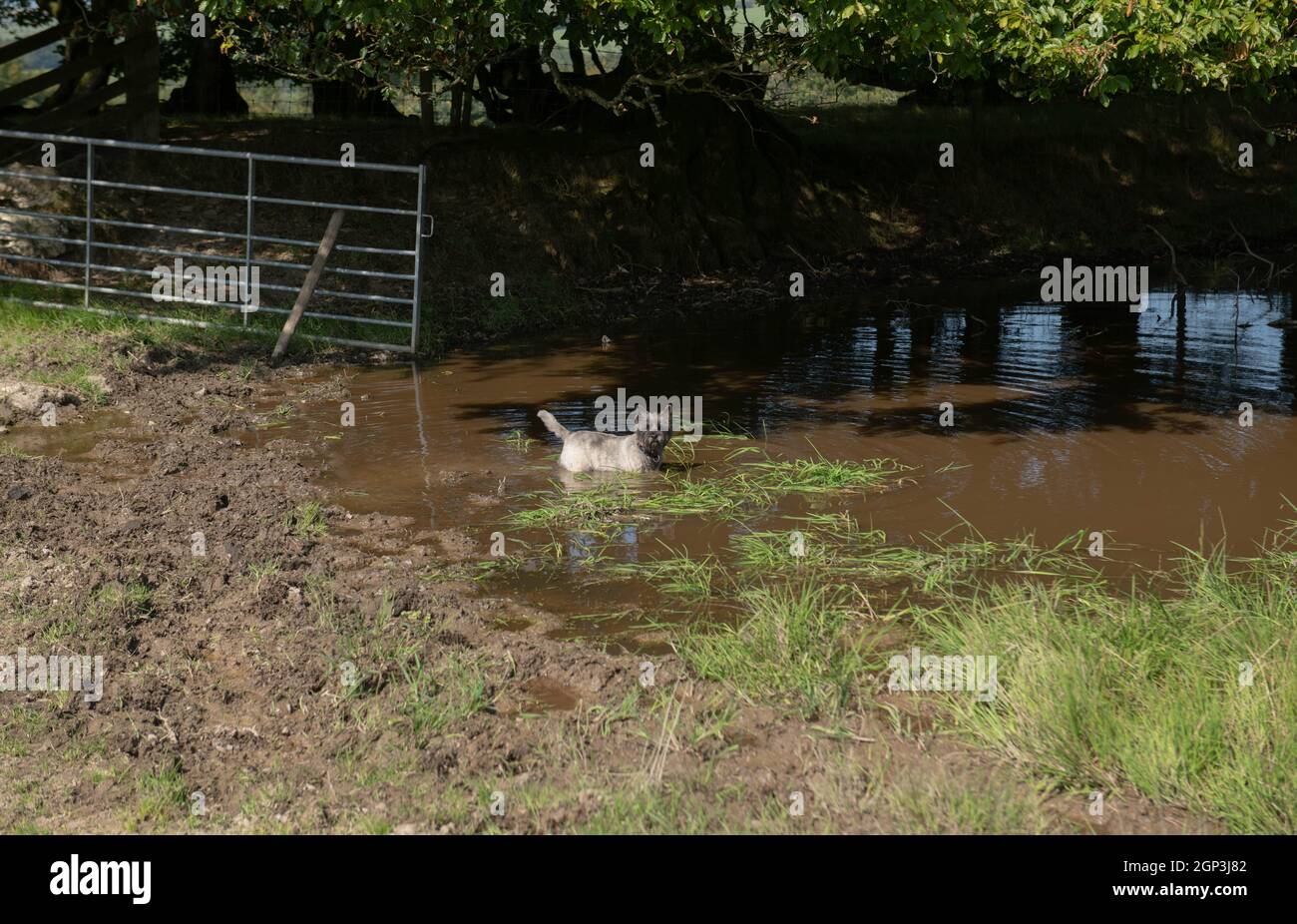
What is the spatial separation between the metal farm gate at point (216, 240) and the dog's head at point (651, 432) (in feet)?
12.5

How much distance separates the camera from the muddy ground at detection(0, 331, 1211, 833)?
4500 mm

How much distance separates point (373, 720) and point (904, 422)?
6.01 metres

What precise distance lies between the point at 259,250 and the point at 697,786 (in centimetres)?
1203

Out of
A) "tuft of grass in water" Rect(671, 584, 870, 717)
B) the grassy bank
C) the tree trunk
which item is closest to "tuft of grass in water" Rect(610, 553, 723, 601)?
the grassy bank

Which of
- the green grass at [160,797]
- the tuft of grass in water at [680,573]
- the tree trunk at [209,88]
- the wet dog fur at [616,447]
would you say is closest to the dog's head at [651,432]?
the wet dog fur at [616,447]

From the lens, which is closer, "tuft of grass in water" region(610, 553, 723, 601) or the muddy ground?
the muddy ground

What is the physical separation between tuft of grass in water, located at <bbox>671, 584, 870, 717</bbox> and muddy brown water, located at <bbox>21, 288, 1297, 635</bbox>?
706 mm

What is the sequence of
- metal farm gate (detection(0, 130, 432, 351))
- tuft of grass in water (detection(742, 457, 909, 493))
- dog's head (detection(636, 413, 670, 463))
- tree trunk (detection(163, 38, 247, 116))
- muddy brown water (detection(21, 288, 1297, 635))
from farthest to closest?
tree trunk (detection(163, 38, 247, 116))
metal farm gate (detection(0, 130, 432, 351))
dog's head (detection(636, 413, 670, 463))
tuft of grass in water (detection(742, 457, 909, 493))
muddy brown water (detection(21, 288, 1297, 635))

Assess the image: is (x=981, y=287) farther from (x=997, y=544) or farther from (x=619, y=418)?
(x=997, y=544)

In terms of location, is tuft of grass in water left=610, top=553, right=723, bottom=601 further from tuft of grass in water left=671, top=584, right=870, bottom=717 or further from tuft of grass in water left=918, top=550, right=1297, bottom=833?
tuft of grass in water left=918, top=550, right=1297, bottom=833

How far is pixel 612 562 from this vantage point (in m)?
7.21

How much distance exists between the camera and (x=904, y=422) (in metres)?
10.3

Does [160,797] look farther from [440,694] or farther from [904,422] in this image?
[904,422]

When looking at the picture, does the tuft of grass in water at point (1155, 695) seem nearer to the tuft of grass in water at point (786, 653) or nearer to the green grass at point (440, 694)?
the tuft of grass in water at point (786, 653)
